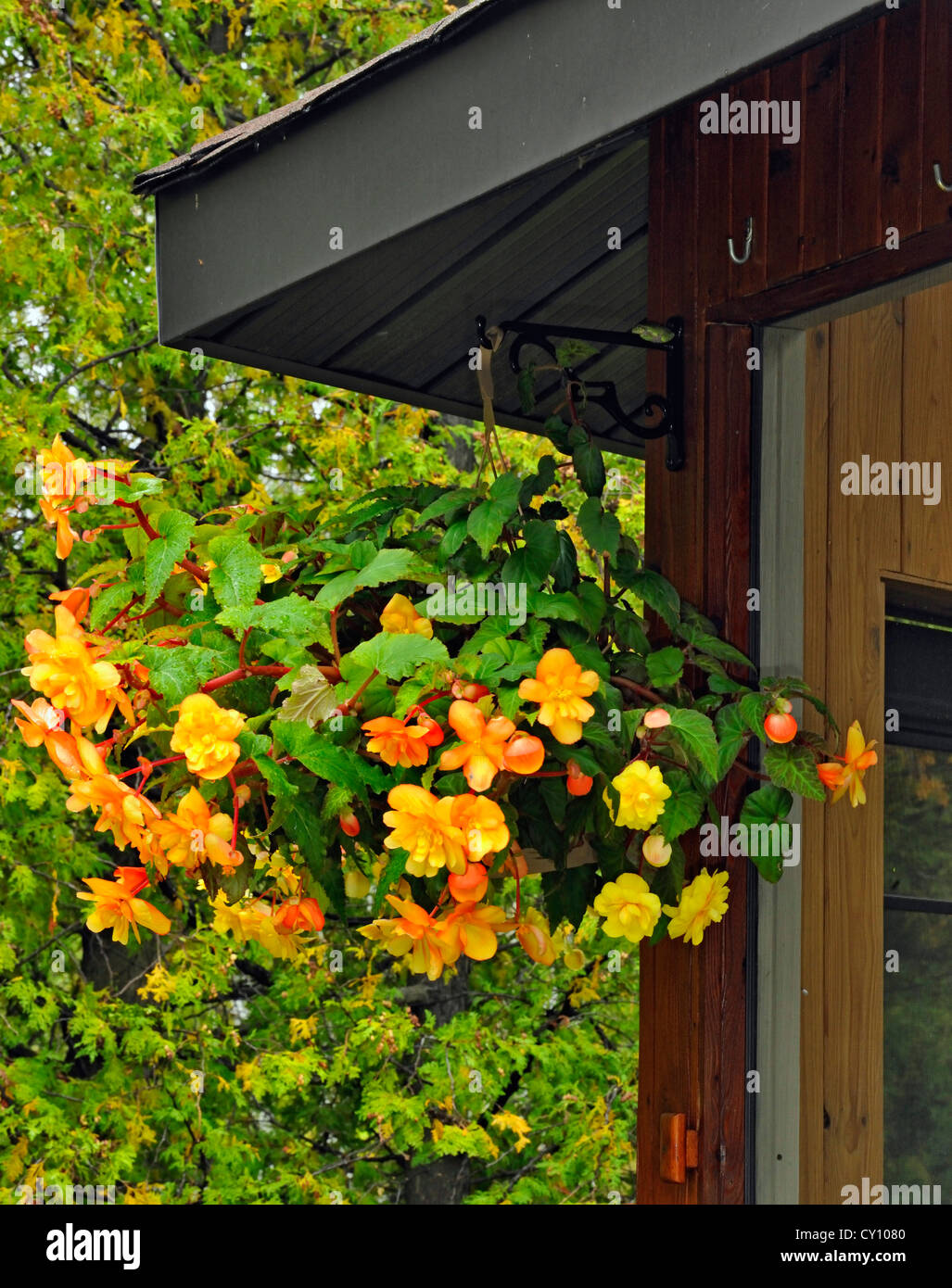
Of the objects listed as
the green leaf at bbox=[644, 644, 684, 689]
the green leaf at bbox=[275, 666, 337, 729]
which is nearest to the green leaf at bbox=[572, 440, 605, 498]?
the green leaf at bbox=[644, 644, 684, 689]

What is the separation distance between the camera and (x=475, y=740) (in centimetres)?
146

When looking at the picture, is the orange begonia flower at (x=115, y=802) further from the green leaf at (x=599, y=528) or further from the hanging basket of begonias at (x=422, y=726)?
the green leaf at (x=599, y=528)

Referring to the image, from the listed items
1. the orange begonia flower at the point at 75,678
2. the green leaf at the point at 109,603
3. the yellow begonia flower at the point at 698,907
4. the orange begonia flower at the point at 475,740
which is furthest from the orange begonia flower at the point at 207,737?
the yellow begonia flower at the point at 698,907

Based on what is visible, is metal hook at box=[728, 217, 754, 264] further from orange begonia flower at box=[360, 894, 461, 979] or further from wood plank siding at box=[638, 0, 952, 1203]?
orange begonia flower at box=[360, 894, 461, 979]

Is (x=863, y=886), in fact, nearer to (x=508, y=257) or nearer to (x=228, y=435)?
(x=508, y=257)

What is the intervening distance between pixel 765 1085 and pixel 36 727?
0.97m

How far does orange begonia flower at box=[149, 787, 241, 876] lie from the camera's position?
61.6 inches

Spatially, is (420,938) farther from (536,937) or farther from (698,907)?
(698,907)

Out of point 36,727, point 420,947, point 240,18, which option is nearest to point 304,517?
point 36,727

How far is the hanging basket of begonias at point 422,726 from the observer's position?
150 cm

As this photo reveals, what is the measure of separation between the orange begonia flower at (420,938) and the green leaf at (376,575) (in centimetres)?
35

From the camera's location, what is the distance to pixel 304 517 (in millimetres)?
2041

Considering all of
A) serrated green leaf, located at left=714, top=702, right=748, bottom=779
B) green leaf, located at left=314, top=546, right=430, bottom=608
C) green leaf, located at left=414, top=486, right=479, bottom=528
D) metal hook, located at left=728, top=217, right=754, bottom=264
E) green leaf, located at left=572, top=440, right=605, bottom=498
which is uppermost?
metal hook, located at left=728, top=217, right=754, bottom=264

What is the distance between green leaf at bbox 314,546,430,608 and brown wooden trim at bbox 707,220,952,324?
499 millimetres
